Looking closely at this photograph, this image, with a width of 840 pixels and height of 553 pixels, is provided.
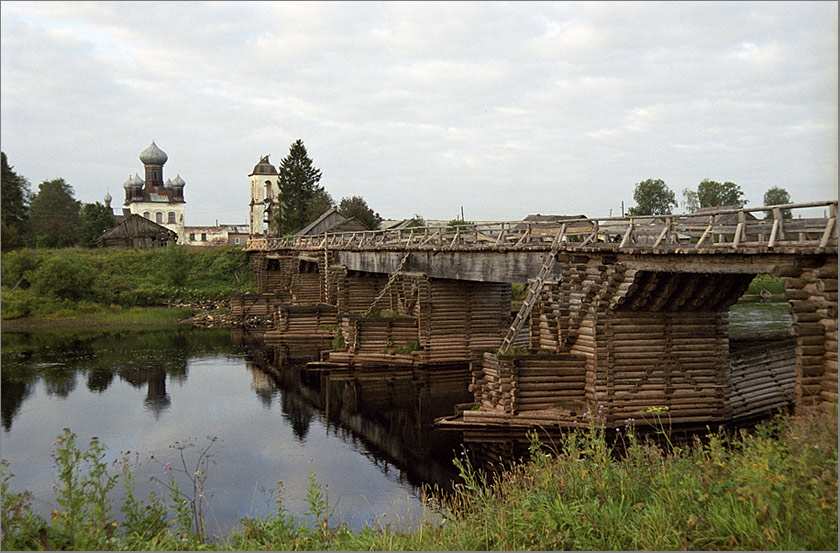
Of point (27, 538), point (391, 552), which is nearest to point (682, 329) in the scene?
point (391, 552)

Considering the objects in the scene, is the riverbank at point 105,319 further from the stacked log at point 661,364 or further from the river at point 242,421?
the stacked log at point 661,364

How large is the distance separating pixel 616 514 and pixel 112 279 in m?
63.3

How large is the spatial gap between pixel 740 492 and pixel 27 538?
30.8ft

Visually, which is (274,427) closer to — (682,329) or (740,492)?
(682,329)

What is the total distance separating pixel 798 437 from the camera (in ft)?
34.0

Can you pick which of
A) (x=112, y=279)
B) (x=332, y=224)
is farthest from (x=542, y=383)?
(x=112, y=279)

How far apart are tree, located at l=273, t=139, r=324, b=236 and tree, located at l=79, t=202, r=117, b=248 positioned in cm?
2117

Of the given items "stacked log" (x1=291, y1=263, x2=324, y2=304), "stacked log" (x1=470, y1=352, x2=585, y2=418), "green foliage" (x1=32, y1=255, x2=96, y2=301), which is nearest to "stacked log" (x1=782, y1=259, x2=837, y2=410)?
"stacked log" (x1=470, y1=352, x2=585, y2=418)

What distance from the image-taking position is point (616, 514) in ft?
32.9

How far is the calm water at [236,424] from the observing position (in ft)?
60.6

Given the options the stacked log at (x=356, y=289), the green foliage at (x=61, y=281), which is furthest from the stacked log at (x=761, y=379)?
the green foliage at (x=61, y=281)

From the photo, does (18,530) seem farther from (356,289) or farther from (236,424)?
(356,289)

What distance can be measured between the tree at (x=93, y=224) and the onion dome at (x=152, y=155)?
1974 cm

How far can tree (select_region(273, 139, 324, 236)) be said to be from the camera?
9088cm
